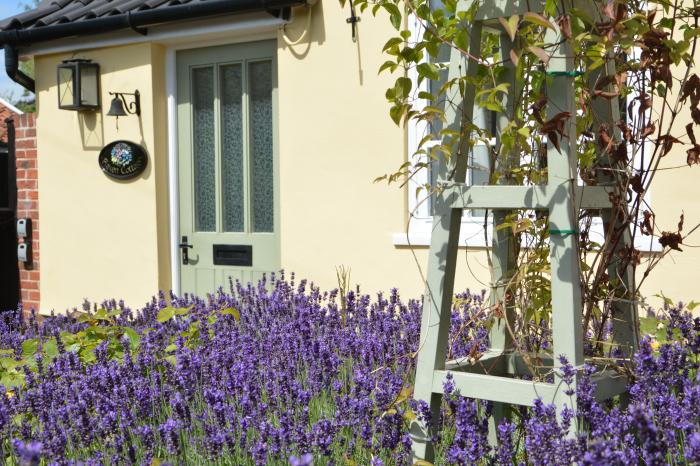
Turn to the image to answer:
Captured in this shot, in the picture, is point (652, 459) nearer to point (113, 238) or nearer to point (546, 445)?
point (546, 445)

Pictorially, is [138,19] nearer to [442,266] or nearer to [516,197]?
[442,266]

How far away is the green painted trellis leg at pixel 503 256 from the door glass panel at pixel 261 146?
440cm

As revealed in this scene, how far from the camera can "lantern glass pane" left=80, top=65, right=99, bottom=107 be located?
26.6ft

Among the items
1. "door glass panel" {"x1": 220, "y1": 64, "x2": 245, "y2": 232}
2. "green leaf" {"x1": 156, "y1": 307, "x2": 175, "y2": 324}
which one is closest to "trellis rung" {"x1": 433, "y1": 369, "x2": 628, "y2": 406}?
"green leaf" {"x1": 156, "y1": 307, "x2": 175, "y2": 324}

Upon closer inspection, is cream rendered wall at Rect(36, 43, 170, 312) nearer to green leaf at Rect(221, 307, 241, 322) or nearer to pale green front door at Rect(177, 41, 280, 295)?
pale green front door at Rect(177, 41, 280, 295)

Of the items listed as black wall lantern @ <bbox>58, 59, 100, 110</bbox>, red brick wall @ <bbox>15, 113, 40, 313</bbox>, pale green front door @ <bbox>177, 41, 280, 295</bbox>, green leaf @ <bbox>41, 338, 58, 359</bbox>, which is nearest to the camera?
green leaf @ <bbox>41, 338, 58, 359</bbox>

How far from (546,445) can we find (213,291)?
5.68 metres

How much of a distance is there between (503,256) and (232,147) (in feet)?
15.8

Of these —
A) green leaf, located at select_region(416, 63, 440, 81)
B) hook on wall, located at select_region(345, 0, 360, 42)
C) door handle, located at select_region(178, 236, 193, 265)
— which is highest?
hook on wall, located at select_region(345, 0, 360, 42)

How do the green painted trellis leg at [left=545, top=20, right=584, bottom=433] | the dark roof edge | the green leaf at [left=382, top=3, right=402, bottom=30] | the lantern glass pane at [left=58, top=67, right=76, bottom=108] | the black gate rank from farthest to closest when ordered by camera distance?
1. the black gate
2. the lantern glass pane at [left=58, top=67, right=76, bottom=108]
3. the dark roof edge
4. the green leaf at [left=382, top=3, right=402, bottom=30]
5. the green painted trellis leg at [left=545, top=20, right=584, bottom=433]

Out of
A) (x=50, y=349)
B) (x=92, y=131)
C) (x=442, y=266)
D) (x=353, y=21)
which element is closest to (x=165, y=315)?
(x=50, y=349)

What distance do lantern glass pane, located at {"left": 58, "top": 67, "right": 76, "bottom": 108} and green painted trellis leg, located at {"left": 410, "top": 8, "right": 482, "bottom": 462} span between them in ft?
19.3

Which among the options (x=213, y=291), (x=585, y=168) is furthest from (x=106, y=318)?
(x=585, y=168)

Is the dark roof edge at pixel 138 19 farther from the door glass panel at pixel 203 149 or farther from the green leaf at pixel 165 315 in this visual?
the green leaf at pixel 165 315
